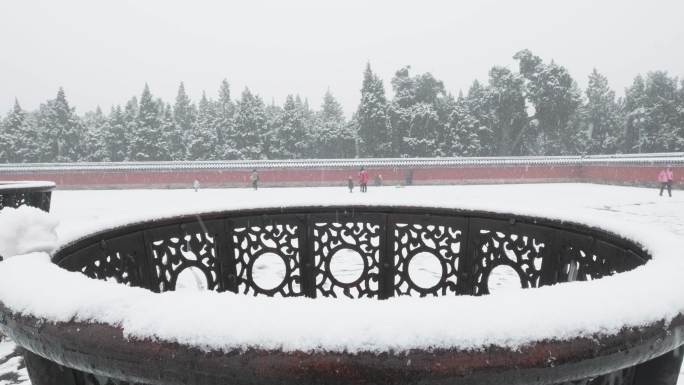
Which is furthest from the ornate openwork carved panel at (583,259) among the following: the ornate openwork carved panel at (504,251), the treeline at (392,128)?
the treeline at (392,128)

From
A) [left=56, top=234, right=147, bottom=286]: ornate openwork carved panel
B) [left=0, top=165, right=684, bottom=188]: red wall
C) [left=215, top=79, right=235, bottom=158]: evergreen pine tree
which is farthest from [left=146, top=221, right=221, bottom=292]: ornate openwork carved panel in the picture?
[left=215, top=79, right=235, bottom=158]: evergreen pine tree

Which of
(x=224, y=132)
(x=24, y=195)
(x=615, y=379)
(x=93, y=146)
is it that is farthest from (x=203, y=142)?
(x=615, y=379)

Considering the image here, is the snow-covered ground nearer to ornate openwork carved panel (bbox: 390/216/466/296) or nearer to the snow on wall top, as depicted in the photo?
ornate openwork carved panel (bbox: 390/216/466/296)

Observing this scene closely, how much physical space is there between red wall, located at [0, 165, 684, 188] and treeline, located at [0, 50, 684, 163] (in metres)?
11.3

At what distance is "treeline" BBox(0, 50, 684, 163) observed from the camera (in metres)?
36.4

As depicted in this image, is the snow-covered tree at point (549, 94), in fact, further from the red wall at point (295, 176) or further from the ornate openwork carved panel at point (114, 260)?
the ornate openwork carved panel at point (114, 260)

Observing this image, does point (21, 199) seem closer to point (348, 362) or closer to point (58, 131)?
point (348, 362)

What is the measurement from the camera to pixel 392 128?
36219 millimetres

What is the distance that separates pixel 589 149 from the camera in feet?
143

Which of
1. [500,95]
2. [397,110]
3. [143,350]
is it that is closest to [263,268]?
[143,350]

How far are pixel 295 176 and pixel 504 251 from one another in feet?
73.5

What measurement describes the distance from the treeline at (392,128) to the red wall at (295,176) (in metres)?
11.3

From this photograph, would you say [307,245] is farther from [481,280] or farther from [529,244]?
[529,244]

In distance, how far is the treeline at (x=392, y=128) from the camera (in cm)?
3641
